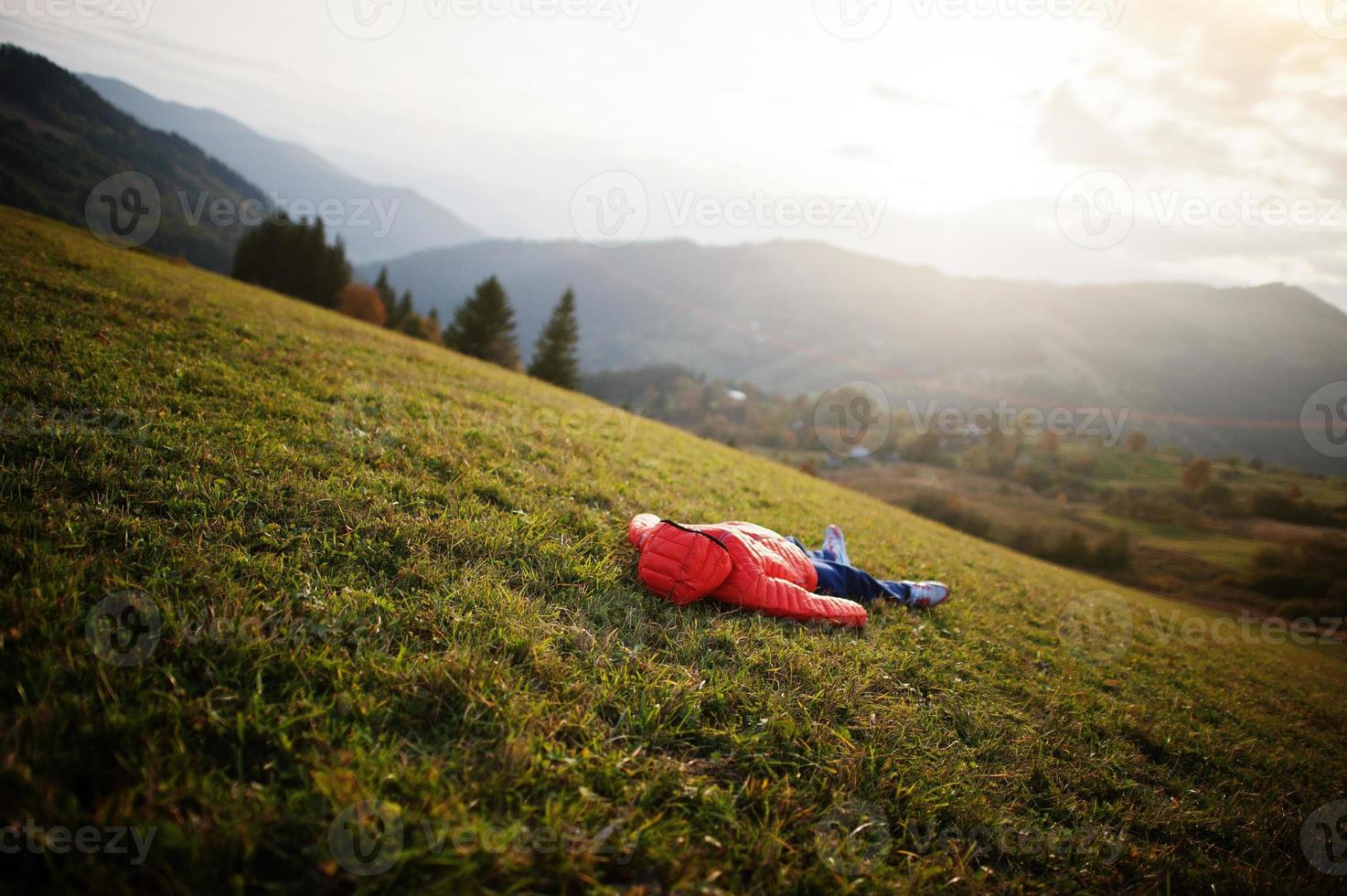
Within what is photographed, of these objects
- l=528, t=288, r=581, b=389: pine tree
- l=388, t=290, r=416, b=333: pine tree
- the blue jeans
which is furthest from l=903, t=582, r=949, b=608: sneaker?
l=388, t=290, r=416, b=333: pine tree

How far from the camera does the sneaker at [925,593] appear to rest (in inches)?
242

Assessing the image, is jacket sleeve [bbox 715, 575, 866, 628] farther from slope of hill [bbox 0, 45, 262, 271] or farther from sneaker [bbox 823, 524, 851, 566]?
slope of hill [bbox 0, 45, 262, 271]

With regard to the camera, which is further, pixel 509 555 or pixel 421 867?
pixel 509 555

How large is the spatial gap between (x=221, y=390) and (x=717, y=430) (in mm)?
118654

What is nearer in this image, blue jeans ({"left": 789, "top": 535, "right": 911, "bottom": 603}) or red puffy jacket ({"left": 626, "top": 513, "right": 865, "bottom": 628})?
red puffy jacket ({"left": 626, "top": 513, "right": 865, "bottom": 628})

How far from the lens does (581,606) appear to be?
154 inches

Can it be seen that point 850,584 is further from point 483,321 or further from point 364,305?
point 364,305

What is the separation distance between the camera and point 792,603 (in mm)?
4691

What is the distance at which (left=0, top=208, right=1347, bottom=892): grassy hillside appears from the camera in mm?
2035

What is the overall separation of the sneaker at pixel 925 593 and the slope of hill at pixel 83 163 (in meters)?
75.9

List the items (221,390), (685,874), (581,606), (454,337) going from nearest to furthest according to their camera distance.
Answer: (685,874)
(581,606)
(221,390)
(454,337)

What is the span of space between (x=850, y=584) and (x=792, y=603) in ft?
4.61

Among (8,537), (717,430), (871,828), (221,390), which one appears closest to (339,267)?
(221,390)

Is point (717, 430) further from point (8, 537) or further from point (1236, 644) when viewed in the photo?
point (8, 537)
